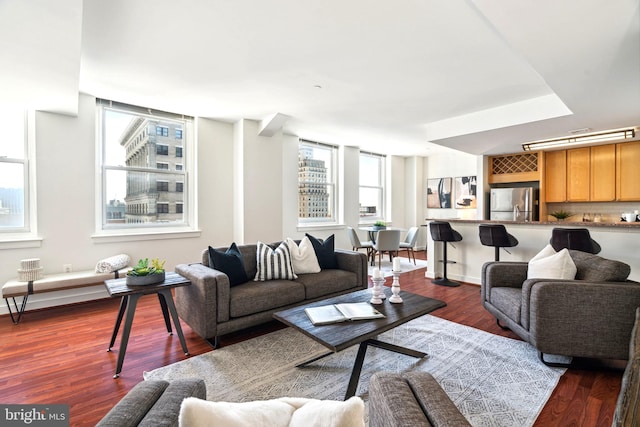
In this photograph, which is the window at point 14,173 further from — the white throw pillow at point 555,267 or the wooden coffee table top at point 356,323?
the white throw pillow at point 555,267

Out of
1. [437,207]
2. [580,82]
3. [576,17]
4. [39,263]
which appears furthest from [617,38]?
[437,207]

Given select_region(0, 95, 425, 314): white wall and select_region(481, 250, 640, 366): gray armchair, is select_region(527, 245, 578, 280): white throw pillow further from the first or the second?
select_region(0, 95, 425, 314): white wall

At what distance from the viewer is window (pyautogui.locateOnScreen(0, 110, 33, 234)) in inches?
135

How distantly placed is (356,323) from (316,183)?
4.78 metres

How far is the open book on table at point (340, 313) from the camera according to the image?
6.46 ft

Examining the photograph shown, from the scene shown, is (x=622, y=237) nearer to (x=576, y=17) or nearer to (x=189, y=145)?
(x=576, y=17)

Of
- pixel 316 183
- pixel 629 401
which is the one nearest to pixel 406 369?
pixel 629 401

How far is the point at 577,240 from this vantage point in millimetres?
3338

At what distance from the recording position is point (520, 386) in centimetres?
200

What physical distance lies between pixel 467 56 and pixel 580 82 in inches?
39.7

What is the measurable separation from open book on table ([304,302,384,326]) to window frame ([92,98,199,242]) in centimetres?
319

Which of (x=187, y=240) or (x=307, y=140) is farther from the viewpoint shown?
(x=307, y=140)

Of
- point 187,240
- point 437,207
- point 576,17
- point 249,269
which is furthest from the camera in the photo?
point 437,207

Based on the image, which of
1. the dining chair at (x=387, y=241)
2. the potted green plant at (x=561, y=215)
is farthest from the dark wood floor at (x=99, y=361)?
the potted green plant at (x=561, y=215)
